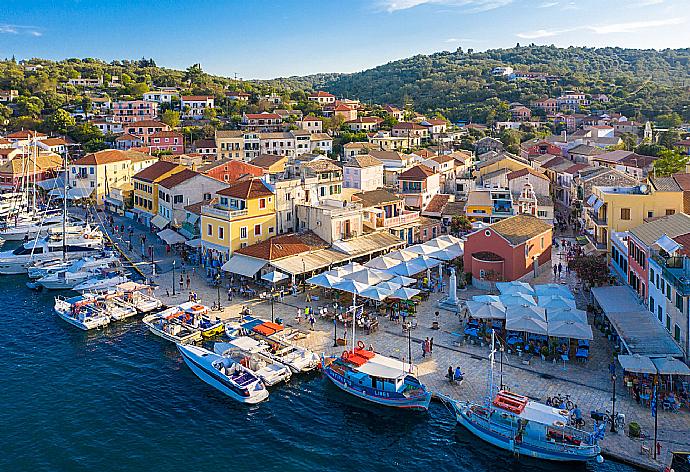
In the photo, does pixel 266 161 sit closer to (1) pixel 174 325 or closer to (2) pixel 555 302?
(1) pixel 174 325

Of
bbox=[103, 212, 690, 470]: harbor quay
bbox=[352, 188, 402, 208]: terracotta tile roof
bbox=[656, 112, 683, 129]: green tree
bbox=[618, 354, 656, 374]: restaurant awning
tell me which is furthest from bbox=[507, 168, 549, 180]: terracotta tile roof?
bbox=[656, 112, 683, 129]: green tree

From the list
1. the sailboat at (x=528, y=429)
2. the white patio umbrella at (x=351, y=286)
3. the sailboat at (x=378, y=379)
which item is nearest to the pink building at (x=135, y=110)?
the white patio umbrella at (x=351, y=286)

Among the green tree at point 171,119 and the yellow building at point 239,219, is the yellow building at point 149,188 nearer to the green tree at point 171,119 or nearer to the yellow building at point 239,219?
the yellow building at point 239,219

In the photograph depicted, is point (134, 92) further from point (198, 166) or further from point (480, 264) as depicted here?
point (480, 264)

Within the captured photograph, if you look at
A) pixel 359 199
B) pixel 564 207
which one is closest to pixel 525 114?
pixel 564 207

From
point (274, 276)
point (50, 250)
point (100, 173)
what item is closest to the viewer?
point (274, 276)

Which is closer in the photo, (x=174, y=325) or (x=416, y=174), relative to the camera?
(x=174, y=325)

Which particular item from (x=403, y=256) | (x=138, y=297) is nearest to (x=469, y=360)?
(x=403, y=256)
